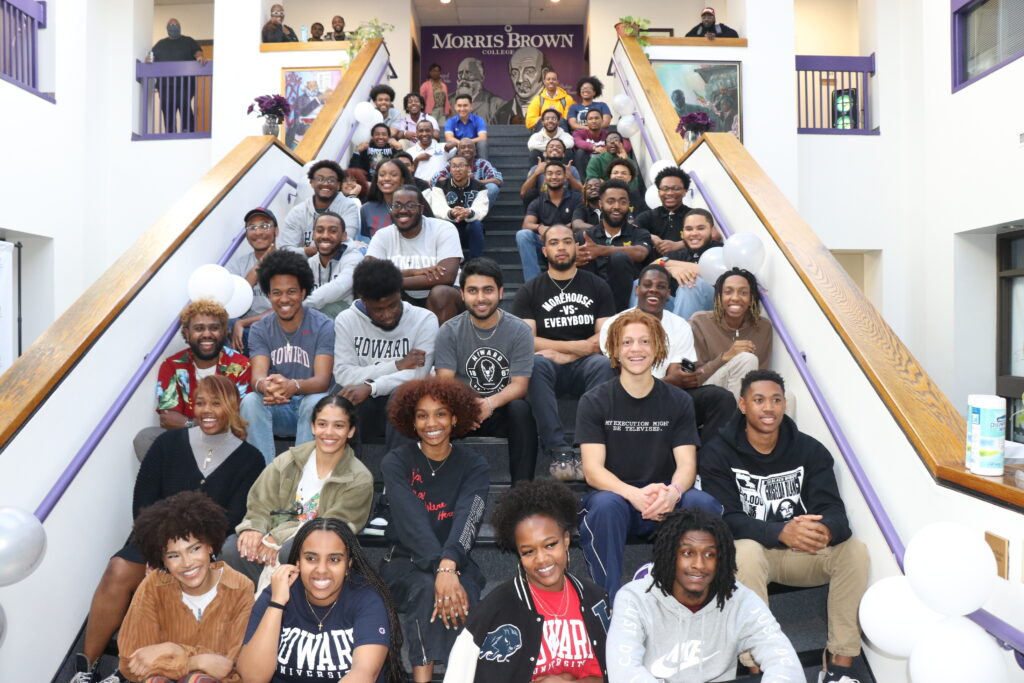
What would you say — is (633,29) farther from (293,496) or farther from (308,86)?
(293,496)

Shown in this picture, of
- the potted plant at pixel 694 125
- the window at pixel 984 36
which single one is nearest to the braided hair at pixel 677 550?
the potted plant at pixel 694 125

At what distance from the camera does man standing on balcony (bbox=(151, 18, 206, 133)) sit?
977cm

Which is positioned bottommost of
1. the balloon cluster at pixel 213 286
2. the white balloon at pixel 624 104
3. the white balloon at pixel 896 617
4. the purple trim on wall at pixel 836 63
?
the white balloon at pixel 896 617

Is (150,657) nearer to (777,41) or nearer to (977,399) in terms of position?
(977,399)

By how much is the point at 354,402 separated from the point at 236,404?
0.50m

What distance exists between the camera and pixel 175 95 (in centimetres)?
980

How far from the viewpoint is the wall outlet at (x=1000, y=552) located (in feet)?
7.18

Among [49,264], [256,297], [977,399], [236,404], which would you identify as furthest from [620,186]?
Result: [49,264]

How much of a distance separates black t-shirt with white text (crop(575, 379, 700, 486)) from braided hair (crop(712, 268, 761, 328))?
0.89 m

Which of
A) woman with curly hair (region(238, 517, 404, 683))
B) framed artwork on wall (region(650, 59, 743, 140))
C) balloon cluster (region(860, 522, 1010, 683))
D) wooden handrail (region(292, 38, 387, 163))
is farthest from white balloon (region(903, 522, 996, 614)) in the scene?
framed artwork on wall (region(650, 59, 743, 140))

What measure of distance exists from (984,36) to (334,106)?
5.45 m

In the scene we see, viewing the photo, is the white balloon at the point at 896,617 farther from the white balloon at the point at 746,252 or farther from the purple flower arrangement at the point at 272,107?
the purple flower arrangement at the point at 272,107

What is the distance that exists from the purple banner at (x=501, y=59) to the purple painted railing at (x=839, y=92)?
4.37 metres

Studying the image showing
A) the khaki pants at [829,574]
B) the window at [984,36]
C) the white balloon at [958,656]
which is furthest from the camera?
the window at [984,36]
